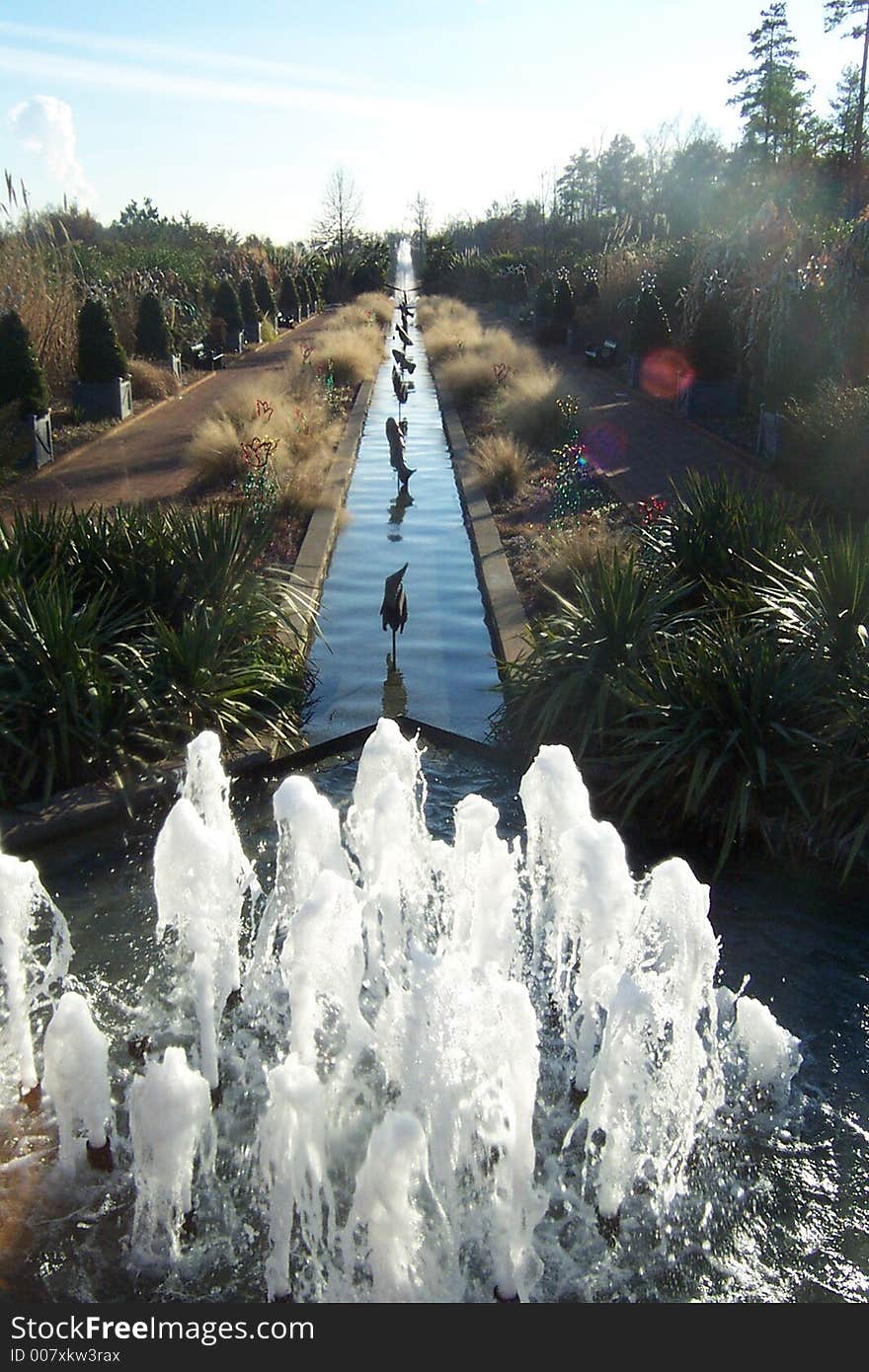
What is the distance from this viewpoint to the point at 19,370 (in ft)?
43.5

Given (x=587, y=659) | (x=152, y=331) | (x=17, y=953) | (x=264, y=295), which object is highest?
(x=264, y=295)

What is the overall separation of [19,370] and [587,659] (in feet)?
31.5

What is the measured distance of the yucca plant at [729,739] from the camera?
537 cm

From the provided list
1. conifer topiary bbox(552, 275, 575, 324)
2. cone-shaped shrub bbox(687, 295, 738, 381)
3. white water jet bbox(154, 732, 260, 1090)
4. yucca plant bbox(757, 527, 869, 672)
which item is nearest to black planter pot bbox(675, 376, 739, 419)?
cone-shaped shrub bbox(687, 295, 738, 381)

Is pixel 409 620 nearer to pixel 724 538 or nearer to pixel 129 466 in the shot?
pixel 724 538

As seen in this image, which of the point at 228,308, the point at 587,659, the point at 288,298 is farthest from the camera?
the point at 288,298

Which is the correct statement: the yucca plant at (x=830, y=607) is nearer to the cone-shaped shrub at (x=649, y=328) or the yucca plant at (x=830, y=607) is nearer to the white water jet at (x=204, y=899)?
the white water jet at (x=204, y=899)

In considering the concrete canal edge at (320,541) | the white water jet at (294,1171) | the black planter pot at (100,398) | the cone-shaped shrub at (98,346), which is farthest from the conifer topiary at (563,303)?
the white water jet at (294,1171)

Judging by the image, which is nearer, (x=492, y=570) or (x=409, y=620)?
(x=409, y=620)

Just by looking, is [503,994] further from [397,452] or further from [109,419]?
[109,419]

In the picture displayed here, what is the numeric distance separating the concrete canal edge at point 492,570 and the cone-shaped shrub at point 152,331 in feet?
26.1

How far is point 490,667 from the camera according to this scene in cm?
787

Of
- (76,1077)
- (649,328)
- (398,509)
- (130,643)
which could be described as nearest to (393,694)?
(130,643)

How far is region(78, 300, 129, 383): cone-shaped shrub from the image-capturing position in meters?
16.0
